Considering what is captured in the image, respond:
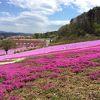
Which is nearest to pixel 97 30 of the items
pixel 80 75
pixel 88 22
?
pixel 88 22

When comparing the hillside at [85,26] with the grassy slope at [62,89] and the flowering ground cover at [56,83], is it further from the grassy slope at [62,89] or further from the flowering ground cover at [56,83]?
the grassy slope at [62,89]

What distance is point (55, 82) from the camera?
69.3 ft

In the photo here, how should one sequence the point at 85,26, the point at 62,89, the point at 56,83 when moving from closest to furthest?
the point at 62,89, the point at 56,83, the point at 85,26

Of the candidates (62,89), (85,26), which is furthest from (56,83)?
(85,26)

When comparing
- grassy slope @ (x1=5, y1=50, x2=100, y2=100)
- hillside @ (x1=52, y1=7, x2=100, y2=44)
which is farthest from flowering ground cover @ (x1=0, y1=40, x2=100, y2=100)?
hillside @ (x1=52, y1=7, x2=100, y2=44)

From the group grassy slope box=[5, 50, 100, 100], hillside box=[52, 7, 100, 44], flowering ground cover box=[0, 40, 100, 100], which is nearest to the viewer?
grassy slope box=[5, 50, 100, 100]

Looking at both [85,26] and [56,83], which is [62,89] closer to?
[56,83]

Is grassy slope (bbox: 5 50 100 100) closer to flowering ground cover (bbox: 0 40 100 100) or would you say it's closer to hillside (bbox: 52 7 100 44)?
flowering ground cover (bbox: 0 40 100 100)

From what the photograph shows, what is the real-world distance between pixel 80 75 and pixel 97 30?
7719cm

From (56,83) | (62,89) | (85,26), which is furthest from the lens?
(85,26)

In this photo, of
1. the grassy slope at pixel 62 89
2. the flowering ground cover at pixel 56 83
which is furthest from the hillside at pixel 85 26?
the grassy slope at pixel 62 89

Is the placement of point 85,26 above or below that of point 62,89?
above

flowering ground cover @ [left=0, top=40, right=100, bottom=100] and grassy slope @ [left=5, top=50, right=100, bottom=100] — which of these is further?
flowering ground cover @ [left=0, top=40, right=100, bottom=100]

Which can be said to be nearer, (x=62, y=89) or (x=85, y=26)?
(x=62, y=89)
